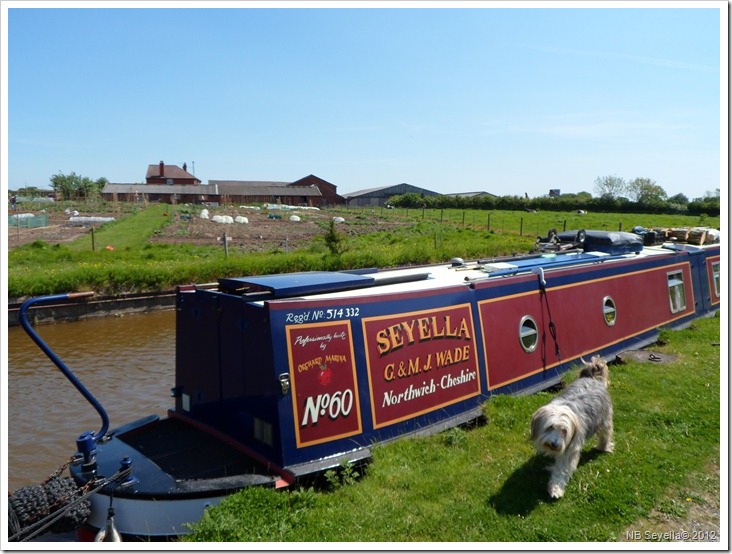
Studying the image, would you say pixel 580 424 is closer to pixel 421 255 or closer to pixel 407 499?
pixel 407 499

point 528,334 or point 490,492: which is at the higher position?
point 528,334

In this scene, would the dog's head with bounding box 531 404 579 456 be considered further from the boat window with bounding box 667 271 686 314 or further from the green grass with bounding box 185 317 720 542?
the boat window with bounding box 667 271 686 314

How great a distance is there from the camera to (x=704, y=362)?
862 centimetres

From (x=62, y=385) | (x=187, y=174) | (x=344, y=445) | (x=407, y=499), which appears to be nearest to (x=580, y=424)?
(x=407, y=499)

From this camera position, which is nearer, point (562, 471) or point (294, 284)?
point (562, 471)

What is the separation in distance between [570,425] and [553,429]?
0.17 m

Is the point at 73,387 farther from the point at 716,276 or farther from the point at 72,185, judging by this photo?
the point at 72,185

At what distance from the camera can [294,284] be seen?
5684mm

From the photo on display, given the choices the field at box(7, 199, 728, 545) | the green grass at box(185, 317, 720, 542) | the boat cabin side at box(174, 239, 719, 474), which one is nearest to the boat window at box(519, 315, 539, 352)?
the boat cabin side at box(174, 239, 719, 474)

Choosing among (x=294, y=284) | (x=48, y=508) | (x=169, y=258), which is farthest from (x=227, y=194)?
(x=48, y=508)

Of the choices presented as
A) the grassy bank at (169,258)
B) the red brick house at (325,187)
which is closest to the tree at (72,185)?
the red brick house at (325,187)

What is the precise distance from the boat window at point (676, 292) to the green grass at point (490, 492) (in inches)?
205

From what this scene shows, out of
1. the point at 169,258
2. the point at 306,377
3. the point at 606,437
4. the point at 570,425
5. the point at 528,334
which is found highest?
the point at 169,258

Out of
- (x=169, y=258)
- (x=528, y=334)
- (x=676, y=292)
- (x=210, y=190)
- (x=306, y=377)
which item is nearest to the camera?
(x=306, y=377)
